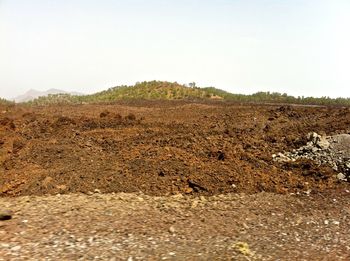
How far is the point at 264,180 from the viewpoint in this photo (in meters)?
9.37

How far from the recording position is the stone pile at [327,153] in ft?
33.3

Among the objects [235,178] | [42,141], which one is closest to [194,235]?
[235,178]

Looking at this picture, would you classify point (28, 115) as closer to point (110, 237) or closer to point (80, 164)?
point (80, 164)

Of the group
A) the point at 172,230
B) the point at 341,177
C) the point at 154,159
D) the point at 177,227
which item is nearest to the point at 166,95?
the point at 154,159

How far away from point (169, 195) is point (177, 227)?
5.22ft

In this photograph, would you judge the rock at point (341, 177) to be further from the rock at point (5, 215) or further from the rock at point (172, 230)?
A: the rock at point (5, 215)

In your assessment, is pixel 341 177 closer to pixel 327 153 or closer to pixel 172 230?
pixel 327 153

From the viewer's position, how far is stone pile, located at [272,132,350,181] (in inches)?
399

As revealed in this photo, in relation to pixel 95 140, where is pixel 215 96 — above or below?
above

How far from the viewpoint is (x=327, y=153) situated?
1059 centimetres

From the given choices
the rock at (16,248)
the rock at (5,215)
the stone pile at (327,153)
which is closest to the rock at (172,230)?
the rock at (16,248)

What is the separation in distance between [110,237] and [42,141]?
620cm

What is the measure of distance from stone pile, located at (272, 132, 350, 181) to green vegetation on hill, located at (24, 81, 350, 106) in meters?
17.0

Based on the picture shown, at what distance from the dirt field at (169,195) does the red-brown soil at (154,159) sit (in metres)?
0.03
